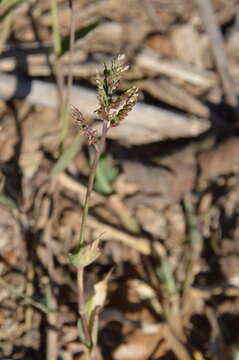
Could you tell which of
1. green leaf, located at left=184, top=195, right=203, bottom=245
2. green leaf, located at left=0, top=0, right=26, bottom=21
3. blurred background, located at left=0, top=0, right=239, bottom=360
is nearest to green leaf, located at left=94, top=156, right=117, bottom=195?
blurred background, located at left=0, top=0, right=239, bottom=360

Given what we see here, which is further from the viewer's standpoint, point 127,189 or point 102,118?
point 127,189

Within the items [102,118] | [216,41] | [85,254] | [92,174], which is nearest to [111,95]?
[102,118]

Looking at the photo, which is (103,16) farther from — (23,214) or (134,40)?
(23,214)

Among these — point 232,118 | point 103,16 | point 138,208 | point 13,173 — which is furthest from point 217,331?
point 103,16

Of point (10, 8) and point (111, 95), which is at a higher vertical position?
point (10, 8)

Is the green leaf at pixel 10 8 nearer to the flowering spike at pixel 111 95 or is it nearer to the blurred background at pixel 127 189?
the blurred background at pixel 127 189

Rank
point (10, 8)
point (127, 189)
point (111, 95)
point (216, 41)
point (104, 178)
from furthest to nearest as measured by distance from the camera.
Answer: point (216, 41)
point (127, 189)
point (104, 178)
point (10, 8)
point (111, 95)

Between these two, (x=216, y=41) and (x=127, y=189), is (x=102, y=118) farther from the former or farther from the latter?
(x=216, y=41)

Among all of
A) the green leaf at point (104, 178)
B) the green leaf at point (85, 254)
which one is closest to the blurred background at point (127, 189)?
the green leaf at point (104, 178)
